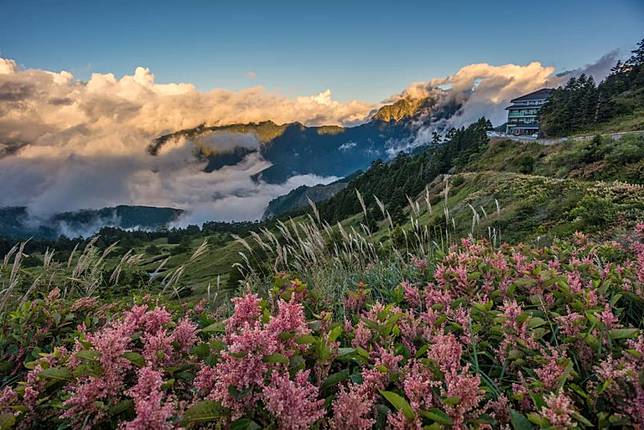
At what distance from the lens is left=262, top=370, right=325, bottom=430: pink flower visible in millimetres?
1738

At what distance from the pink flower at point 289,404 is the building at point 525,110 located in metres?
121

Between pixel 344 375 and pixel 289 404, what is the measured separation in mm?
577

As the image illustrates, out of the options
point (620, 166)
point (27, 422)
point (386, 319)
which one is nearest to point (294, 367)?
point (386, 319)

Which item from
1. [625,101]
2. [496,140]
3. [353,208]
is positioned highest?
[625,101]

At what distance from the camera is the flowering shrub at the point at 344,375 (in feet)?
5.94

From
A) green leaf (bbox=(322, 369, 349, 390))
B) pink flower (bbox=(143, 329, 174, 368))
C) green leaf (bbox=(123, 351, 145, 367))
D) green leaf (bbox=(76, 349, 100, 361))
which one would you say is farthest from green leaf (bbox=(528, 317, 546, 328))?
green leaf (bbox=(76, 349, 100, 361))

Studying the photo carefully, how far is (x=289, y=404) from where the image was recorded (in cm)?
177

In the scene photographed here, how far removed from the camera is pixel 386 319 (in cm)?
281

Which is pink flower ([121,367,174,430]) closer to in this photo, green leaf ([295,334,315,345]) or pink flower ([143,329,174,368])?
pink flower ([143,329,174,368])

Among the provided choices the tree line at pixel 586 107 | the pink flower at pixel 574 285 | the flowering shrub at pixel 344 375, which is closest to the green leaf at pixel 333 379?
the flowering shrub at pixel 344 375

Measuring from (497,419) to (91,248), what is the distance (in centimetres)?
734

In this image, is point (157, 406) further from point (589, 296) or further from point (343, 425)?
point (589, 296)

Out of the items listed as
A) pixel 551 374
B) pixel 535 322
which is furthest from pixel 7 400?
pixel 535 322

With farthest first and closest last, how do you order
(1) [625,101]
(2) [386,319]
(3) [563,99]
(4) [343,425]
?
(3) [563,99] < (1) [625,101] < (2) [386,319] < (4) [343,425]
